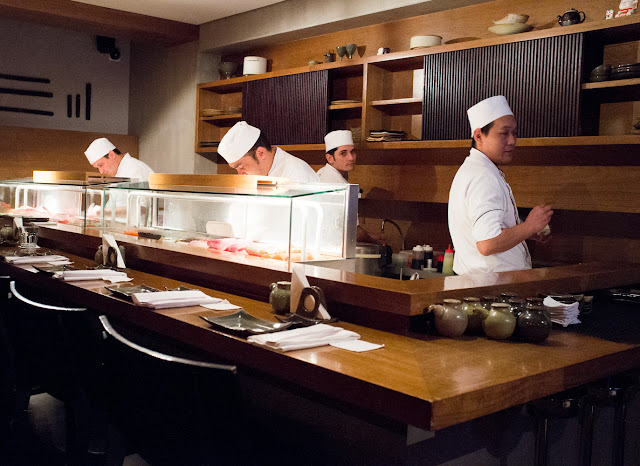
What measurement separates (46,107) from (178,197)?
4951 millimetres

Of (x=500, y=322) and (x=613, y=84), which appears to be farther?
(x=613, y=84)

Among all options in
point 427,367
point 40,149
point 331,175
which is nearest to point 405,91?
point 331,175

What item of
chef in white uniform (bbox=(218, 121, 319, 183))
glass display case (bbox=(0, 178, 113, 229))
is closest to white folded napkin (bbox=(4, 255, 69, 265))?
glass display case (bbox=(0, 178, 113, 229))

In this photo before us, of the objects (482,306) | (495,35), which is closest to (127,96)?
(495,35)

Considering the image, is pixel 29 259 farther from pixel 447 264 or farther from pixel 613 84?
pixel 613 84

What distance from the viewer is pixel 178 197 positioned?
3.54 metres

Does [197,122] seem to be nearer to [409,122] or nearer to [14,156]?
[14,156]

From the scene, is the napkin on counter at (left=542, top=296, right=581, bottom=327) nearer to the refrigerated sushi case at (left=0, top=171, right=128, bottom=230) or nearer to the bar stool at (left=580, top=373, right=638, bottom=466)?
the bar stool at (left=580, top=373, right=638, bottom=466)

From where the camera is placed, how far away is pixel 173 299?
2463 millimetres

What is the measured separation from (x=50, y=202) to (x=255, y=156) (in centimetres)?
189

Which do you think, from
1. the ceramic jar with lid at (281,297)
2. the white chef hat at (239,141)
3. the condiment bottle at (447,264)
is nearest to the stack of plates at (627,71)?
the condiment bottle at (447,264)

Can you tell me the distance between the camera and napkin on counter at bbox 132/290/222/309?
2408mm

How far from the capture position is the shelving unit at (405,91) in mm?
3838

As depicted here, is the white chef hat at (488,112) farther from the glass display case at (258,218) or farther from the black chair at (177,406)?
the black chair at (177,406)
